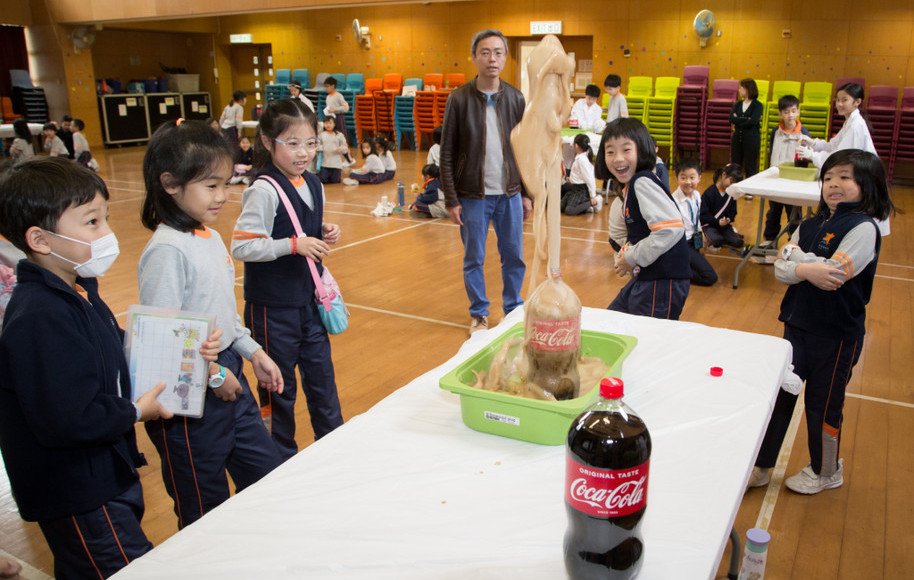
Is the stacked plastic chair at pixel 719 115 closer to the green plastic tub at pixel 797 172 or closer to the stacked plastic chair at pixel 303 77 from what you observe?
the green plastic tub at pixel 797 172

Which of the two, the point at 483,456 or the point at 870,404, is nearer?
the point at 483,456

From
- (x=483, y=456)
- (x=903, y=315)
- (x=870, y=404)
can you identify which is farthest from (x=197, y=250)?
(x=903, y=315)

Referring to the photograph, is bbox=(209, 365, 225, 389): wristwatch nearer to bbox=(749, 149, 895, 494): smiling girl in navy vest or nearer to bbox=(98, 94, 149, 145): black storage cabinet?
bbox=(749, 149, 895, 494): smiling girl in navy vest

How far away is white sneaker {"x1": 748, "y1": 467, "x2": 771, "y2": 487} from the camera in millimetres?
2795

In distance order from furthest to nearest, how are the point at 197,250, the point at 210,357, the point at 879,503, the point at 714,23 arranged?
the point at 714,23
the point at 879,503
the point at 197,250
the point at 210,357

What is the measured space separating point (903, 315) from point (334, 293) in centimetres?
400

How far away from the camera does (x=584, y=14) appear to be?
12.7 m

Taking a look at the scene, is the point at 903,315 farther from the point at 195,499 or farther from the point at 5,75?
the point at 5,75

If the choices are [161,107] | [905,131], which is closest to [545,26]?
[905,131]

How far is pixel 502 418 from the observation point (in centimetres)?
162

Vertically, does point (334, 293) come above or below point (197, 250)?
below

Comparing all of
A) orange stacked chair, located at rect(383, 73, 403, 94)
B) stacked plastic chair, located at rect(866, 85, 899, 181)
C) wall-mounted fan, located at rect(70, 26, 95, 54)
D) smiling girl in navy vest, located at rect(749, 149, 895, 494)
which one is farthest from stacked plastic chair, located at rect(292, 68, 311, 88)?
A: smiling girl in navy vest, located at rect(749, 149, 895, 494)

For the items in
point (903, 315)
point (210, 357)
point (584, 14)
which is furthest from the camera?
point (584, 14)

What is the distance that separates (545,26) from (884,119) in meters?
5.80
